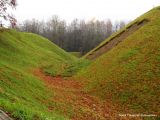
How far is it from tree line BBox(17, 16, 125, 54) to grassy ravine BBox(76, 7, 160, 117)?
89089 mm

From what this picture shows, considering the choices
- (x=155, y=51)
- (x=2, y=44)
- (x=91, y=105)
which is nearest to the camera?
(x=91, y=105)

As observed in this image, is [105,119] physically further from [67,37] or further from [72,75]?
[67,37]

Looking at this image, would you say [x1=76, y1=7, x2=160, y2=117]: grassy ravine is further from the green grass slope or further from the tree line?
the tree line

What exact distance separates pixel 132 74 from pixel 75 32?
395 feet

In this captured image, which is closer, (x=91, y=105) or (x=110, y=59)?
(x=91, y=105)

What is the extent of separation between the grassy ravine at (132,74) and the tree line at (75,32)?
89.1 m

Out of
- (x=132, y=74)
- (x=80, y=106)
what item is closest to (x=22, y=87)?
(x=80, y=106)

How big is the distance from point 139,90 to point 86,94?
4.59 m

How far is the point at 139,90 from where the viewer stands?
2658 cm

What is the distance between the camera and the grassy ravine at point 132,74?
2511cm

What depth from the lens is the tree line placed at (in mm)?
138250

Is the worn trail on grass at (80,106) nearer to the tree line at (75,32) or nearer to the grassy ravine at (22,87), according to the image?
the grassy ravine at (22,87)

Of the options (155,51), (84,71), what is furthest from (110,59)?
(155,51)

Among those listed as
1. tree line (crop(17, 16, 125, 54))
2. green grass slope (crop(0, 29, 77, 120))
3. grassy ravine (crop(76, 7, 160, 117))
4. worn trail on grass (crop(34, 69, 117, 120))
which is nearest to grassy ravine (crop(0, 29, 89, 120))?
green grass slope (crop(0, 29, 77, 120))
